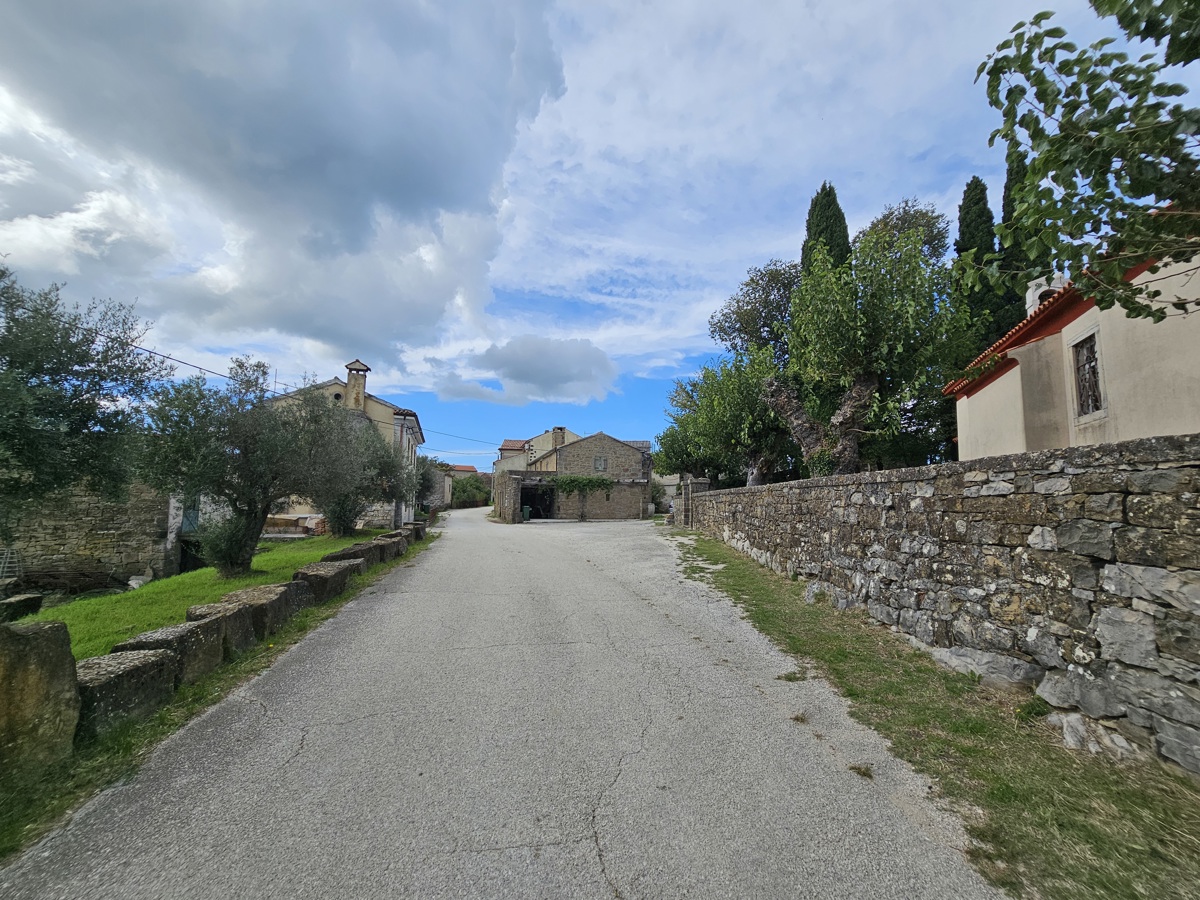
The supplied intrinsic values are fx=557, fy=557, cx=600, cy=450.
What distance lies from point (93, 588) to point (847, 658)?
19586 millimetres

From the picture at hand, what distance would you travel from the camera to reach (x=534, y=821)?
8.68ft

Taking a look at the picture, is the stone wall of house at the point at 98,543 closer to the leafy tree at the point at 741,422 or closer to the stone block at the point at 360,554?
the stone block at the point at 360,554

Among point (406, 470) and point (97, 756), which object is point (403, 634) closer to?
point (97, 756)

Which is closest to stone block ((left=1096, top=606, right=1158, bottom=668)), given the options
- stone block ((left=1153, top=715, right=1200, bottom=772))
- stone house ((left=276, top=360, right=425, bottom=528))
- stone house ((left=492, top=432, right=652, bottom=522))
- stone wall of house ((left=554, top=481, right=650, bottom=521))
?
stone block ((left=1153, top=715, right=1200, bottom=772))

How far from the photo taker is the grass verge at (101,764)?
2.57 meters

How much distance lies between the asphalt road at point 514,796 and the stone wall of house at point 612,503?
3023 cm

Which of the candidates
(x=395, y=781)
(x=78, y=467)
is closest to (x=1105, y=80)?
(x=395, y=781)

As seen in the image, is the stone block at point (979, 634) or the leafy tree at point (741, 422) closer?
the stone block at point (979, 634)

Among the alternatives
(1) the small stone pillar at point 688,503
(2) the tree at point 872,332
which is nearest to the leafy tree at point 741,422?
(1) the small stone pillar at point 688,503

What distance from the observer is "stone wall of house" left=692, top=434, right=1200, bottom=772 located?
10.2ft

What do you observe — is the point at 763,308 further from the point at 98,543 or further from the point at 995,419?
the point at 98,543

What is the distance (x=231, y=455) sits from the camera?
10445 mm

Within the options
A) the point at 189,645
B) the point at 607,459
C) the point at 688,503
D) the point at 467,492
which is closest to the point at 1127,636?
the point at 189,645

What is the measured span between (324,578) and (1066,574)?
26.5 feet
